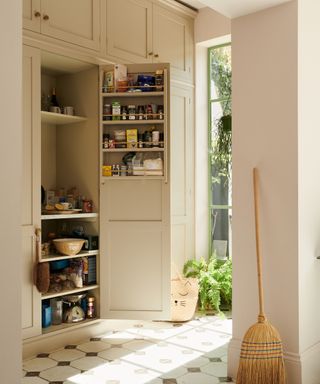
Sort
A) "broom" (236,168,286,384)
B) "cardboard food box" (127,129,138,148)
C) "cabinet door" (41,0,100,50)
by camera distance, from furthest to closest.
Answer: "cardboard food box" (127,129,138,148), "cabinet door" (41,0,100,50), "broom" (236,168,286,384)

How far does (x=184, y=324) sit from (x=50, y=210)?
5.21 ft

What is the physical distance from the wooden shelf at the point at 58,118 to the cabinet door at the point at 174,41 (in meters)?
1.01

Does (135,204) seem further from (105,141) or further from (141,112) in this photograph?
(141,112)

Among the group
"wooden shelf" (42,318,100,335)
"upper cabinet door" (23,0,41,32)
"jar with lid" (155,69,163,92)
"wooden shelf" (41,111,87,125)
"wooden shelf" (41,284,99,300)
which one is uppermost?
"upper cabinet door" (23,0,41,32)

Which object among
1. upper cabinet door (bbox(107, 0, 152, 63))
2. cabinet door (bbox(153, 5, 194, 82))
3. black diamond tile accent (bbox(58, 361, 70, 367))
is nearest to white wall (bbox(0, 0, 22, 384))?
black diamond tile accent (bbox(58, 361, 70, 367))

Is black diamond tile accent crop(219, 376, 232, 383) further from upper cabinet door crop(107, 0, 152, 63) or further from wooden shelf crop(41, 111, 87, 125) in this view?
upper cabinet door crop(107, 0, 152, 63)

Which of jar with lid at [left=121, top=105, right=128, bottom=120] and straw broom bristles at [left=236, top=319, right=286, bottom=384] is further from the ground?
jar with lid at [left=121, top=105, right=128, bottom=120]

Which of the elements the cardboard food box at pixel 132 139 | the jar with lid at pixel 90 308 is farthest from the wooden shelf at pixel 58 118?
the jar with lid at pixel 90 308

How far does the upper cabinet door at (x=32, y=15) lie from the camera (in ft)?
10.7

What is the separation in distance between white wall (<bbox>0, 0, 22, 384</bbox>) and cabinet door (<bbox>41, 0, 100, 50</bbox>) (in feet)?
7.04

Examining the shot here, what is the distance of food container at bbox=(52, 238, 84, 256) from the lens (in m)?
3.61

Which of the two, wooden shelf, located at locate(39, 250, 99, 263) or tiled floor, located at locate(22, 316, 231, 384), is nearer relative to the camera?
tiled floor, located at locate(22, 316, 231, 384)

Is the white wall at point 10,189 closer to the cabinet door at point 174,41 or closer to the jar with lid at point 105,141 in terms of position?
the jar with lid at point 105,141

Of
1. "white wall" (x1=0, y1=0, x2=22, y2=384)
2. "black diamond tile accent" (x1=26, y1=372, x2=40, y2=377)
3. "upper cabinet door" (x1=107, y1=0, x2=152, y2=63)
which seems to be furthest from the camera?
"upper cabinet door" (x1=107, y1=0, x2=152, y2=63)
